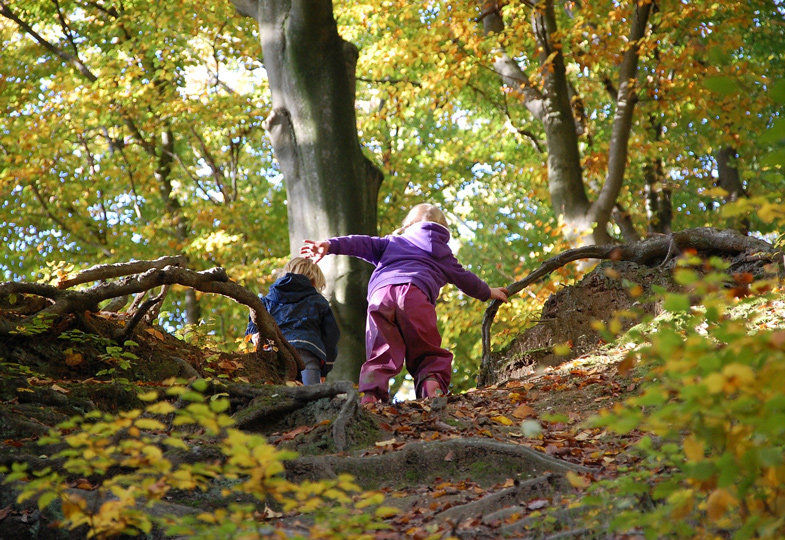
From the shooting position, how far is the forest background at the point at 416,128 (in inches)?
497

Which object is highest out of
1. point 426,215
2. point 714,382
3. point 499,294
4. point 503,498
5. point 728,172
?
point 728,172

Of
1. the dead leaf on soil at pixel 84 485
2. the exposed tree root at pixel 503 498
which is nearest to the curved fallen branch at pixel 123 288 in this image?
the dead leaf on soil at pixel 84 485

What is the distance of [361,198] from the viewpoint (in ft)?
29.4

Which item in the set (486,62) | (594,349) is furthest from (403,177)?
(594,349)

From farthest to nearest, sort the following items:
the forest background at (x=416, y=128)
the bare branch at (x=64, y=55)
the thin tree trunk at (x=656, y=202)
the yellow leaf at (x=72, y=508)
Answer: the thin tree trunk at (x=656, y=202) → the bare branch at (x=64, y=55) → the forest background at (x=416, y=128) → the yellow leaf at (x=72, y=508)

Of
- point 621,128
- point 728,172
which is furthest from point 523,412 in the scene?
point 728,172

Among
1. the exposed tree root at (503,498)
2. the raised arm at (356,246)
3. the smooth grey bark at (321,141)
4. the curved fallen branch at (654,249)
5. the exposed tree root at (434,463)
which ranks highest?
the smooth grey bark at (321,141)

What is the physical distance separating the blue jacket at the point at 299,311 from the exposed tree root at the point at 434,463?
11.6ft

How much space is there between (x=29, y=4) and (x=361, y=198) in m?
11.1

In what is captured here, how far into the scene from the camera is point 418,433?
4492mm

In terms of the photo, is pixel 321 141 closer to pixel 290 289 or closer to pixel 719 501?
pixel 290 289

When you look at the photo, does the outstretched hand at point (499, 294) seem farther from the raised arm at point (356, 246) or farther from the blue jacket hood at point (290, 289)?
the blue jacket hood at point (290, 289)

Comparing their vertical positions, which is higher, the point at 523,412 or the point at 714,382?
the point at 714,382

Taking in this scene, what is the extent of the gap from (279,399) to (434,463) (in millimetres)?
1126
